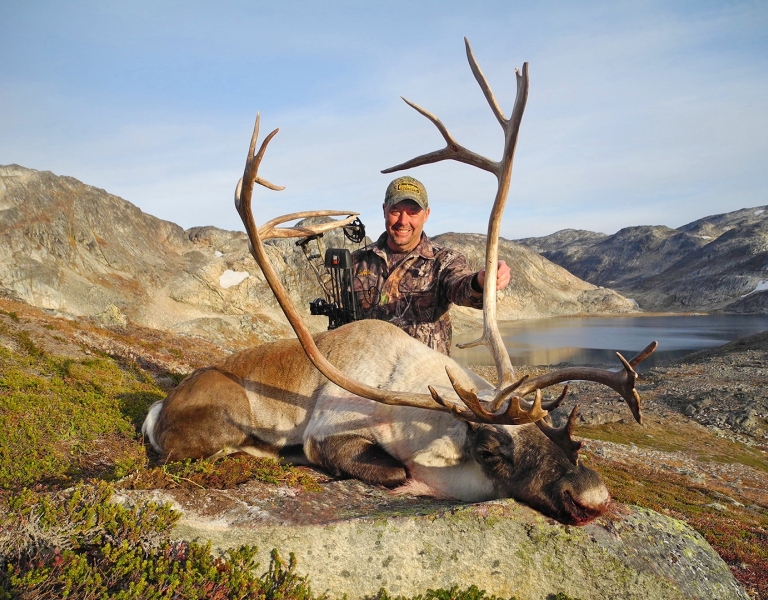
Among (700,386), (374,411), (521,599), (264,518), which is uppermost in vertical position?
(374,411)

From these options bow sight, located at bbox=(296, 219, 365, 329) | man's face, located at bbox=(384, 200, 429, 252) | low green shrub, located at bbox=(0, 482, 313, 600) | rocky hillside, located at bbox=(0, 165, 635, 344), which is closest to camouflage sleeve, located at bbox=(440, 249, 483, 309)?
man's face, located at bbox=(384, 200, 429, 252)

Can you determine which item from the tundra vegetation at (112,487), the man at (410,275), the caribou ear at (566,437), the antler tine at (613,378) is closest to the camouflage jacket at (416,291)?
the man at (410,275)

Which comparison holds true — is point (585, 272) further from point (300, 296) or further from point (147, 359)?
point (147, 359)

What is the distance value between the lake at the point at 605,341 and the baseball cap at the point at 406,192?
33829 mm

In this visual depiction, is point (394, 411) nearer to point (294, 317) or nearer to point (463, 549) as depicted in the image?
point (294, 317)

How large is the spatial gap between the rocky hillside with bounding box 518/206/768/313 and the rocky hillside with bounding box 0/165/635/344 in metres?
89.4

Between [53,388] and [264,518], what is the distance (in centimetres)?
580

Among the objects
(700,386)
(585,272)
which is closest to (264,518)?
(700,386)

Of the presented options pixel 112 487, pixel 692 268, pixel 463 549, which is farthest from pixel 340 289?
pixel 692 268

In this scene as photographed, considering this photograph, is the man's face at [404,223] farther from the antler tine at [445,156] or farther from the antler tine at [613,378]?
the antler tine at [613,378]

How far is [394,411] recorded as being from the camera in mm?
4789

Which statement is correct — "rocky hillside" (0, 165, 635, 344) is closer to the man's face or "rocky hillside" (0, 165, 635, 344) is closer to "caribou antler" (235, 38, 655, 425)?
the man's face

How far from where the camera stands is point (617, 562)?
132 inches

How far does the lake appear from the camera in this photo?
47.8 metres
